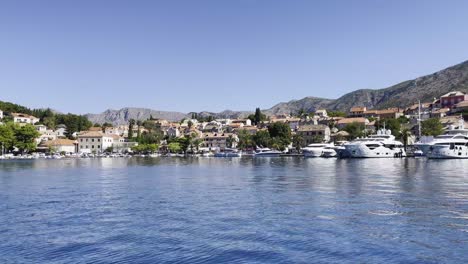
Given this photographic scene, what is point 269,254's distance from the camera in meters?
16.4

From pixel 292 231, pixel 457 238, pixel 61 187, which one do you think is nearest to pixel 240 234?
pixel 292 231

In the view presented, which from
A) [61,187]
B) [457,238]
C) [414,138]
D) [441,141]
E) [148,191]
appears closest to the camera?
[457,238]

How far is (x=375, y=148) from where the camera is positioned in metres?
101

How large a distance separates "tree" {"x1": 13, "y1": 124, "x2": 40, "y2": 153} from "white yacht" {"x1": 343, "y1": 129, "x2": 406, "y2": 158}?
99056 millimetres

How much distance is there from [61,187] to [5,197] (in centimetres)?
712

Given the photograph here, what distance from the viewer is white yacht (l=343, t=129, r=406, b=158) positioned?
10050 centimetres

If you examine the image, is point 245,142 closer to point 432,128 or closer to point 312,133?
point 312,133

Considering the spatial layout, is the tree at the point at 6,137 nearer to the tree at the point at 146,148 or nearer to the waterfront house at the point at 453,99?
the tree at the point at 146,148

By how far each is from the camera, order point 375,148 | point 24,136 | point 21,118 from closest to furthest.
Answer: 1. point 375,148
2. point 24,136
3. point 21,118

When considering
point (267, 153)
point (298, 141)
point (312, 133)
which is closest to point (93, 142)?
point (267, 153)

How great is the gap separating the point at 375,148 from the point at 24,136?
354ft

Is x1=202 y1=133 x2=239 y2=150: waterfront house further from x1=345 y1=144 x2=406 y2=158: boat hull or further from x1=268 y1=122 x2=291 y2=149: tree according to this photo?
x1=345 y1=144 x2=406 y2=158: boat hull

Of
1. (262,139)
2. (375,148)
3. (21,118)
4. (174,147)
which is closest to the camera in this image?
(375,148)

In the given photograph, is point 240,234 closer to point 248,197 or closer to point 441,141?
point 248,197
